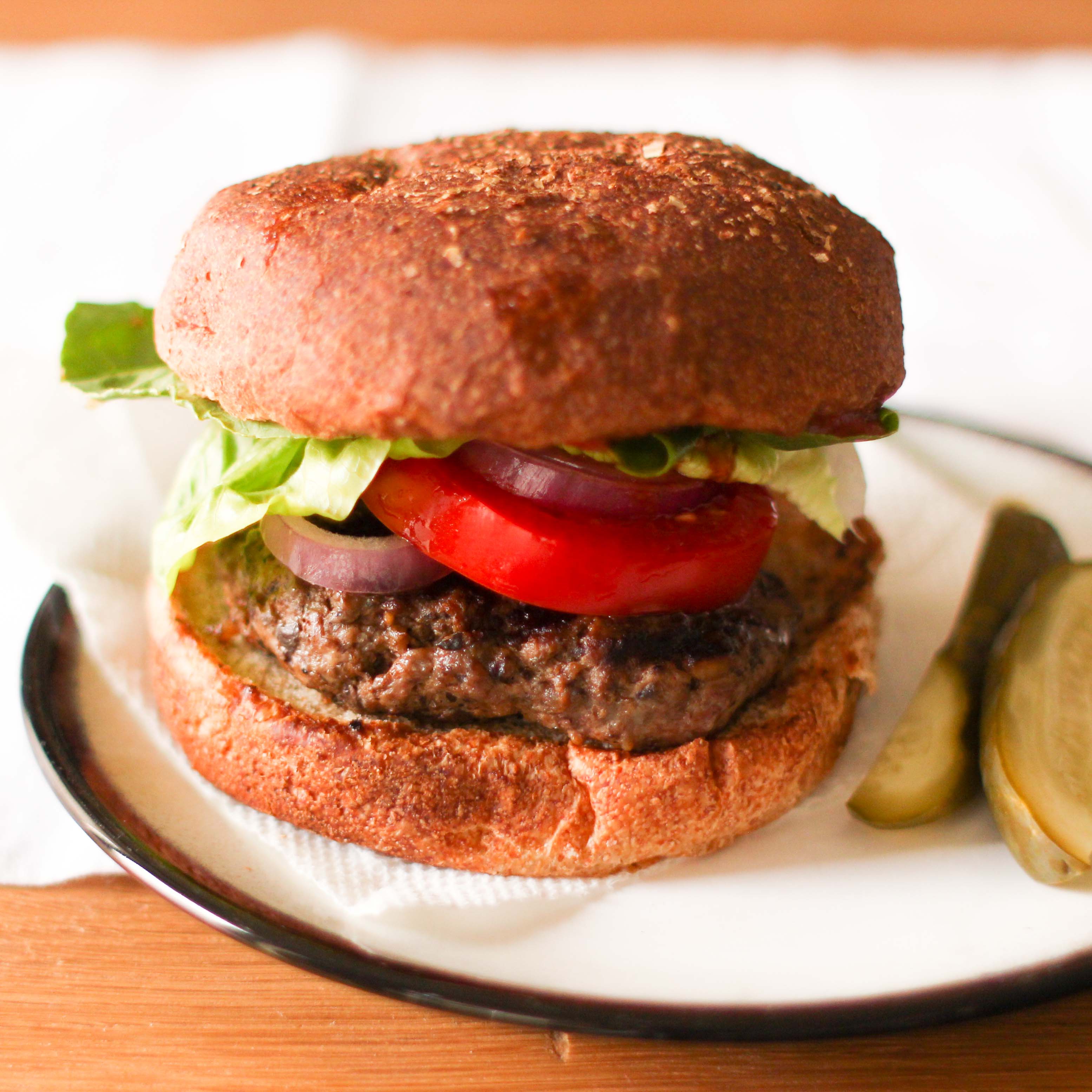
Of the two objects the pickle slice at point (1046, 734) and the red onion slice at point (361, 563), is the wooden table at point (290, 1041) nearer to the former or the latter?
the pickle slice at point (1046, 734)

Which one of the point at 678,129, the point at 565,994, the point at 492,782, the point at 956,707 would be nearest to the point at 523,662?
the point at 492,782

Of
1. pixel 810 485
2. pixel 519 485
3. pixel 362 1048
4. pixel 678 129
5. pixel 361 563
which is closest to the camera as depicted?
pixel 362 1048

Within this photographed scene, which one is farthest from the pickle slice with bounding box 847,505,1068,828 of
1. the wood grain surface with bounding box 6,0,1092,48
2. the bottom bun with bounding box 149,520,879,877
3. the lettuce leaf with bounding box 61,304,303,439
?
the wood grain surface with bounding box 6,0,1092,48

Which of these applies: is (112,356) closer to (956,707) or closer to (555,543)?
(555,543)

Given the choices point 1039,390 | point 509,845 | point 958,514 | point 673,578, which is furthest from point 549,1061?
point 1039,390

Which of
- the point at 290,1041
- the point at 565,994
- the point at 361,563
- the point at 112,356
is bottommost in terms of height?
the point at 290,1041

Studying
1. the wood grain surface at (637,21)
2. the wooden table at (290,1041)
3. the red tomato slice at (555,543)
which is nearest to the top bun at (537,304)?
the red tomato slice at (555,543)

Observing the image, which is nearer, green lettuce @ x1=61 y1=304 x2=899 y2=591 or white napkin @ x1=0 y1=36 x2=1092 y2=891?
green lettuce @ x1=61 y1=304 x2=899 y2=591

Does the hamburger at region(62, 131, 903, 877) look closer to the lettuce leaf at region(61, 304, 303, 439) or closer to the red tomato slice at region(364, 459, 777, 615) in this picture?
the red tomato slice at region(364, 459, 777, 615)
